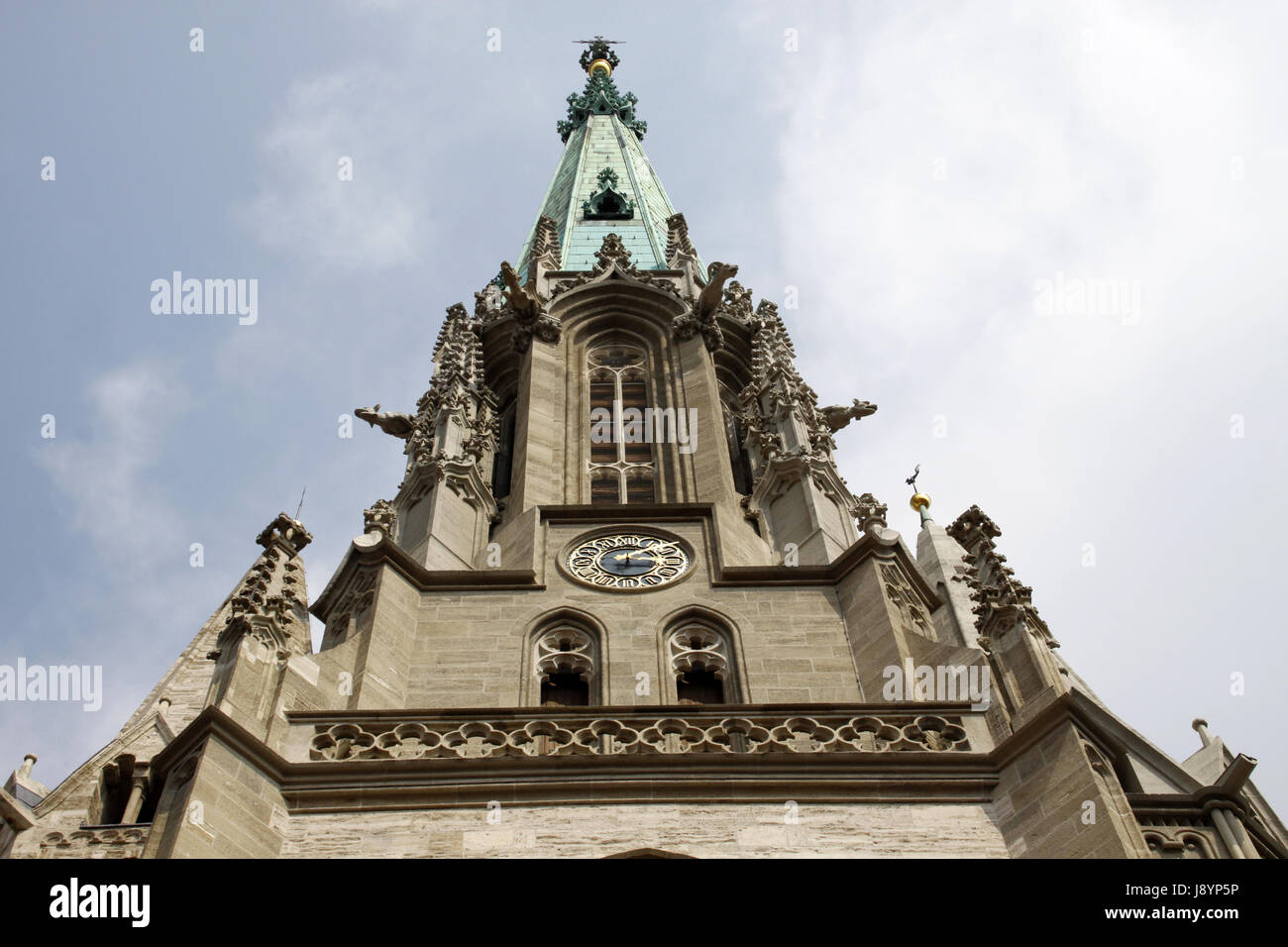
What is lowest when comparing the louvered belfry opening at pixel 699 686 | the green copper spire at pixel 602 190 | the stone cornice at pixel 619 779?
the stone cornice at pixel 619 779

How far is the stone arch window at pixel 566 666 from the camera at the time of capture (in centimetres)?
2053

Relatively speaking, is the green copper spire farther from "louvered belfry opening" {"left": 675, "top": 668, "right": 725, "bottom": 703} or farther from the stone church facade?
"louvered belfry opening" {"left": 675, "top": 668, "right": 725, "bottom": 703}

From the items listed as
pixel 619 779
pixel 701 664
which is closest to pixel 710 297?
pixel 701 664

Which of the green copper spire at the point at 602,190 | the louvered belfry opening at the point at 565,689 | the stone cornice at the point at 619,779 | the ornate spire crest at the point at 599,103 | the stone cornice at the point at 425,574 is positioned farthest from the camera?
the ornate spire crest at the point at 599,103

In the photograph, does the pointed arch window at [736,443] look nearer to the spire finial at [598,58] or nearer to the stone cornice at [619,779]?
the stone cornice at [619,779]

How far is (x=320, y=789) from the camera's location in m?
16.7

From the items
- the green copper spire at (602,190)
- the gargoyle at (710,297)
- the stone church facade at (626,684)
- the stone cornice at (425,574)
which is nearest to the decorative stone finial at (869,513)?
the stone church facade at (626,684)

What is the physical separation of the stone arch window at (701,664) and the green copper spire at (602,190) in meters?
16.9

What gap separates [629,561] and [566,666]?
2937 millimetres

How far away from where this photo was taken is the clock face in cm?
2280
